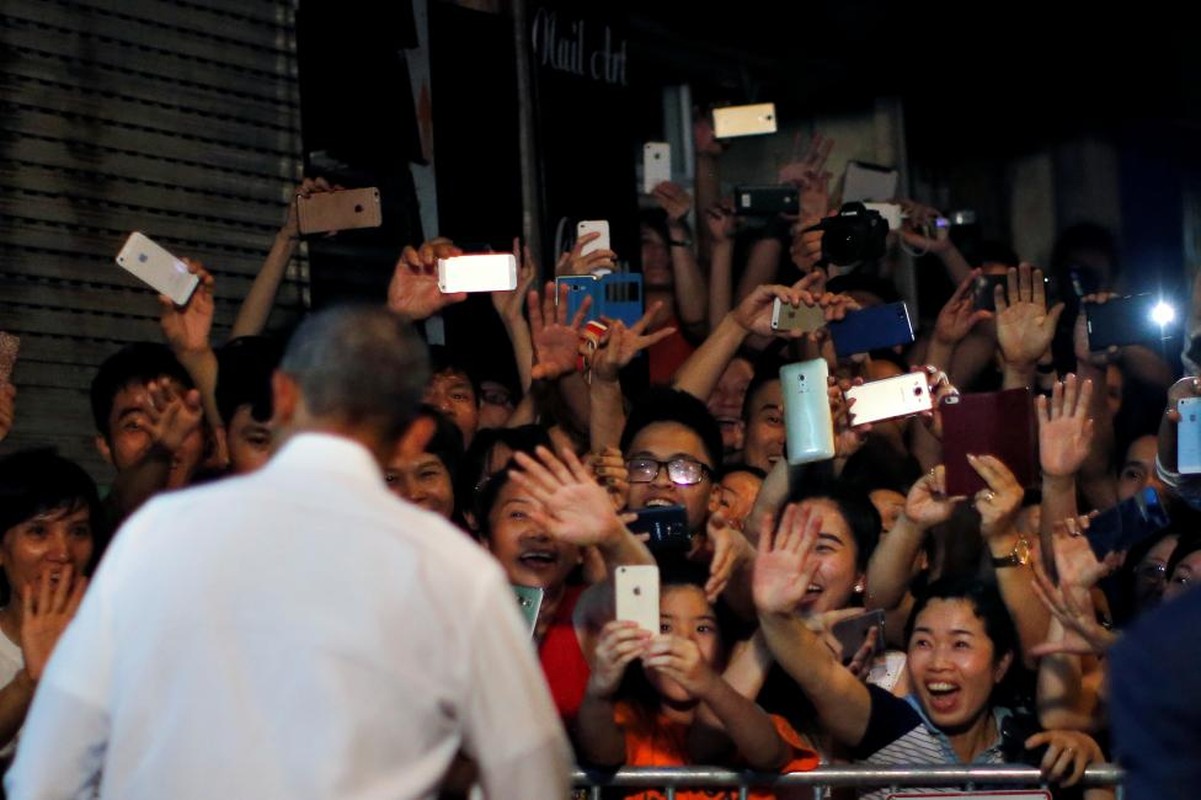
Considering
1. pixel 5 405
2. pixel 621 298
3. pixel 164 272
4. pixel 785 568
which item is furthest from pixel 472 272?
pixel 785 568

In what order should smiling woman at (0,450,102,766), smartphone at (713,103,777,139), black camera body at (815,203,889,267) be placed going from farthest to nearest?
smartphone at (713,103,777,139) < black camera body at (815,203,889,267) < smiling woman at (0,450,102,766)

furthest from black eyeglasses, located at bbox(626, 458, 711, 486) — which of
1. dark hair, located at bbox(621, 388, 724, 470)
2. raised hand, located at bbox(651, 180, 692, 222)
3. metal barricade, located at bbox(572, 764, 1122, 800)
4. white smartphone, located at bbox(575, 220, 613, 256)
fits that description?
raised hand, located at bbox(651, 180, 692, 222)

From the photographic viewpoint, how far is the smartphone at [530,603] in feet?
17.0

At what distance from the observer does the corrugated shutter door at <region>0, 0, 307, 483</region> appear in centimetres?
745

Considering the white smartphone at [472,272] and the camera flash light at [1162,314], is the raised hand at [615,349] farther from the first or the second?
the camera flash light at [1162,314]

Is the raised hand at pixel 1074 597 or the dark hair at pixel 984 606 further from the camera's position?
the dark hair at pixel 984 606

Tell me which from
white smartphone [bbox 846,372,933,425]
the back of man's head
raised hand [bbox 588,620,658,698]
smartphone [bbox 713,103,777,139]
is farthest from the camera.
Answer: smartphone [bbox 713,103,777,139]

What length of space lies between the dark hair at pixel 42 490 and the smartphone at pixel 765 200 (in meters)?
3.11

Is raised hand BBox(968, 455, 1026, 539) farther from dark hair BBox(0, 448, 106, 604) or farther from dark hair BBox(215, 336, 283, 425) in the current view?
dark hair BBox(0, 448, 106, 604)

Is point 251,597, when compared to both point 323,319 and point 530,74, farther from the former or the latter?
point 530,74

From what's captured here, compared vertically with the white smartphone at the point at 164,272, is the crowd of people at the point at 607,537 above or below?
below

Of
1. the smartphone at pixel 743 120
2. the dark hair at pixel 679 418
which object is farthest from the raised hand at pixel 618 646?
the smartphone at pixel 743 120

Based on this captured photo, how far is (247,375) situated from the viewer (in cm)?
625

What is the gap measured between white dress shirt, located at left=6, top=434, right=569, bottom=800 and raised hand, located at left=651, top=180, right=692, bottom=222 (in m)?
4.95
